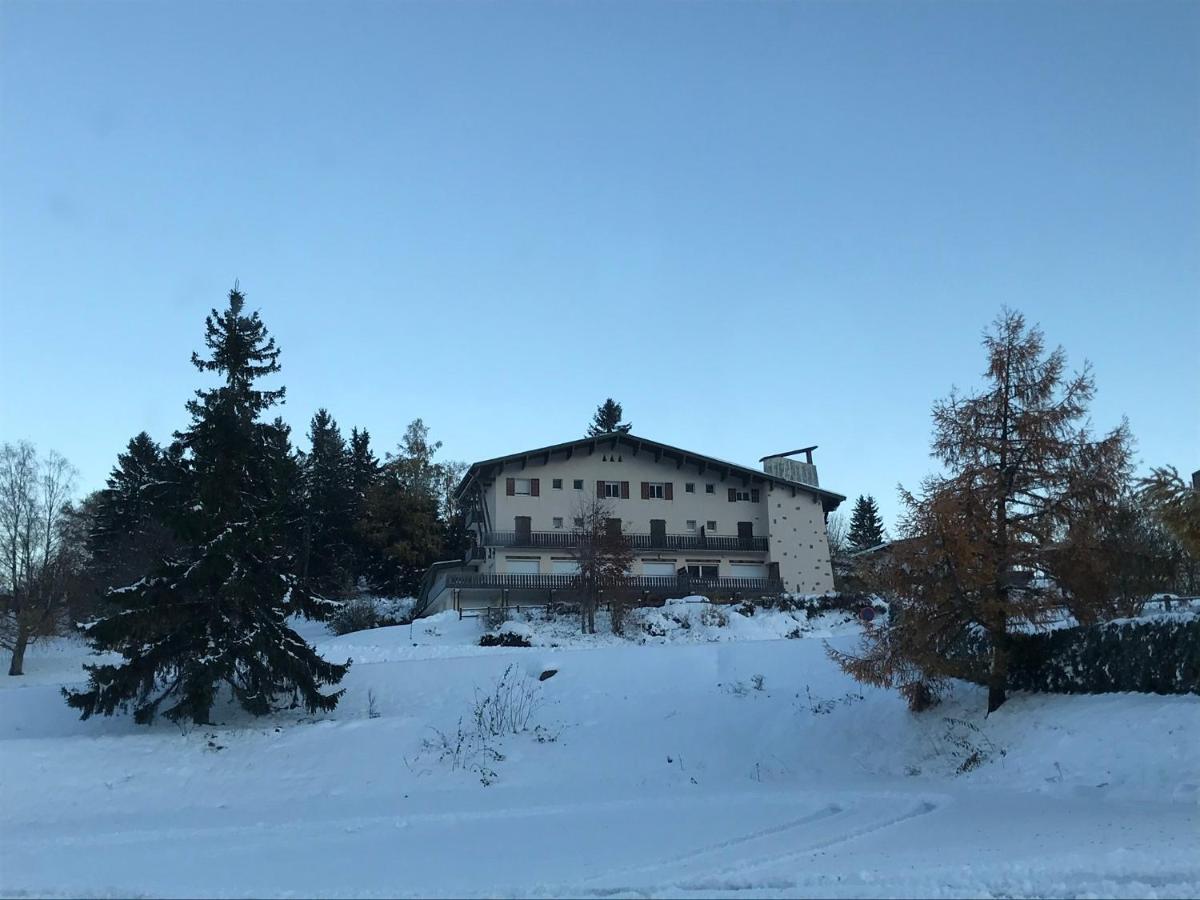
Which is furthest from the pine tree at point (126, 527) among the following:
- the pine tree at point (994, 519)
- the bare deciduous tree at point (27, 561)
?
the pine tree at point (994, 519)

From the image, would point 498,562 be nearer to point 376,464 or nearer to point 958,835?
Result: point 376,464

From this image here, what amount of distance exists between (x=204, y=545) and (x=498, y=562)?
27.9 meters

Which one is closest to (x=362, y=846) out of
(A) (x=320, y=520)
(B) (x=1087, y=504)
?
(B) (x=1087, y=504)

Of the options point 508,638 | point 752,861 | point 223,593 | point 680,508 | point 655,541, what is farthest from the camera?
point 680,508

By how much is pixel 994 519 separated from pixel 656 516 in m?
34.2

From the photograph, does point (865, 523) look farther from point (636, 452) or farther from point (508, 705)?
point (508, 705)

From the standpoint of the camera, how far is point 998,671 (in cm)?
1898

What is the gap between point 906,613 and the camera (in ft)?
62.8

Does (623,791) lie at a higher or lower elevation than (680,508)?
lower

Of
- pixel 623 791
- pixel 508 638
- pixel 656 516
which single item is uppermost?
pixel 656 516

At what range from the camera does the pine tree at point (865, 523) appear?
8881 cm

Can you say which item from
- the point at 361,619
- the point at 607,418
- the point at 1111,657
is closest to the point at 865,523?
the point at 607,418

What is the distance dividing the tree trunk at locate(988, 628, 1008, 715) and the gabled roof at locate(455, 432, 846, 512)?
33.5m

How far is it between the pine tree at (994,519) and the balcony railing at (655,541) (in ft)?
96.7
